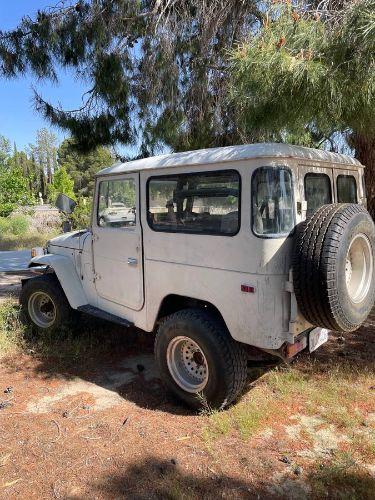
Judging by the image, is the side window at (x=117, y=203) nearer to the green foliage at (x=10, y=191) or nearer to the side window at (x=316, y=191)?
the side window at (x=316, y=191)

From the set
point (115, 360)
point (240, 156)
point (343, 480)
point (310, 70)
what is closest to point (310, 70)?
point (310, 70)

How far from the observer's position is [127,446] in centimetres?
299

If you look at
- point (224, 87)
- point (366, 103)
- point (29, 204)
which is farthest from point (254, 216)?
point (29, 204)

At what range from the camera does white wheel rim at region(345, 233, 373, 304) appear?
127 inches

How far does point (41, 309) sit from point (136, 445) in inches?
107

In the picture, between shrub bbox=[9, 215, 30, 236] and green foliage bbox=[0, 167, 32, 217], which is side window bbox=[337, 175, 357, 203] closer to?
shrub bbox=[9, 215, 30, 236]

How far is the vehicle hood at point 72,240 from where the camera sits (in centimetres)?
468

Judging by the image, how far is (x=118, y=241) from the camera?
406 centimetres

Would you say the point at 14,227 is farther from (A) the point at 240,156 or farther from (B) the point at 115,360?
(A) the point at 240,156

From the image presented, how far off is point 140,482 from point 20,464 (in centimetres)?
88

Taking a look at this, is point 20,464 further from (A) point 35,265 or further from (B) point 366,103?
(B) point 366,103

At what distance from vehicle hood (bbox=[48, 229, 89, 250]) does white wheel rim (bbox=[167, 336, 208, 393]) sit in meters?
1.79

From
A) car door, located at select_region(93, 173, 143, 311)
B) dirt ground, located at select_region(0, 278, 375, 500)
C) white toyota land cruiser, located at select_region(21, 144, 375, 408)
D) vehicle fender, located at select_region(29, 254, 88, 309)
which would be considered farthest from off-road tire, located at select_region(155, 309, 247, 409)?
vehicle fender, located at select_region(29, 254, 88, 309)

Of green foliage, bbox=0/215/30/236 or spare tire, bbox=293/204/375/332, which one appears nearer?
→ spare tire, bbox=293/204/375/332
